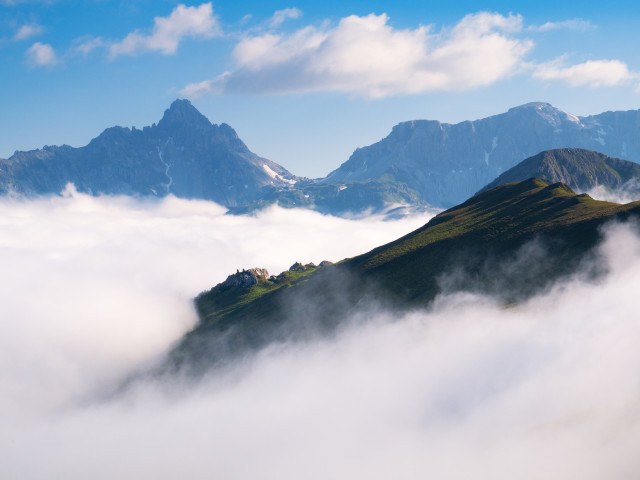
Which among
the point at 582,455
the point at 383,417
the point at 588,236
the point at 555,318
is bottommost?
the point at 582,455

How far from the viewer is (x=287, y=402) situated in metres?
196

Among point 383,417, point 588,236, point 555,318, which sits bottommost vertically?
point 383,417

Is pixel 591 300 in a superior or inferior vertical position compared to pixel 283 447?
superior

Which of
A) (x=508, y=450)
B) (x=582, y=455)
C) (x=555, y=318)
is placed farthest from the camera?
(x=555, y=318)

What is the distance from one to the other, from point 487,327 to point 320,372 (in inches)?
2616

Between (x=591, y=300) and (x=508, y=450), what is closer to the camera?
(x=508, y=450)

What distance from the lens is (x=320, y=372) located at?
200 meters

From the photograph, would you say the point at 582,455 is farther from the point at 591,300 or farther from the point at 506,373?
the point at 591,300

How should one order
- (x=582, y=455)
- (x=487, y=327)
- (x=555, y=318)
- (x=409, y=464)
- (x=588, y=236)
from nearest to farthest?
1. (x=582, y=455)
2. (x=409, y=464)
3. (x=555, y=318)
4. (x=487, y=327)
5. (x=588, y=236)

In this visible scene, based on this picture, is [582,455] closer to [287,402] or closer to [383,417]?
[383,417]

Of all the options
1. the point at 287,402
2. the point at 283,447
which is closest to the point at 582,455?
the point at 283,447

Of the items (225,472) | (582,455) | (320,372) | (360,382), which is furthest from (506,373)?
(225,472)

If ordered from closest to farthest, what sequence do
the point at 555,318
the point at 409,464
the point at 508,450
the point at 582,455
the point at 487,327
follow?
1. the point at 582,455
2. the point at 508,450
3. the point at 409,464
4. the point at 555,318
5. the point at 487,327

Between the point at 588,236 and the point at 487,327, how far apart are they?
59.1 m
